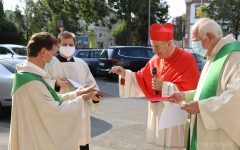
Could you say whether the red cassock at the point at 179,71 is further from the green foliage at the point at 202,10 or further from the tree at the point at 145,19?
the tree at the point at 145,19

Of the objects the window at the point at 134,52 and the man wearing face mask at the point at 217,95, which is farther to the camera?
the window at the point at 134,52

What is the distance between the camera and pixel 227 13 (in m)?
31.3

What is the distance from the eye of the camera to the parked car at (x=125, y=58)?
19.0 meters

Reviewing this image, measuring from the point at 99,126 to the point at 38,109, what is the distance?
214 inches

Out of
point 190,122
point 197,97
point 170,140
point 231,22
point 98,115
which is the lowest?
point 98,115

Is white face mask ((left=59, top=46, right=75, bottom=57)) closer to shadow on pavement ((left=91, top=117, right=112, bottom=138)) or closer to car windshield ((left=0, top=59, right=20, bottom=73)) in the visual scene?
shadow on pavement ((left=91, top=117, right=112, bottom=138))

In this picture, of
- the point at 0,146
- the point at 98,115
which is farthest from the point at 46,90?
the point at 98,115

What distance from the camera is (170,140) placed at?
4398 millimetres

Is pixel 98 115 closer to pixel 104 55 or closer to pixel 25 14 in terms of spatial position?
pixel 104 55

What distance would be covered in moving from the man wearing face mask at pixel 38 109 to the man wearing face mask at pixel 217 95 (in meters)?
1.18

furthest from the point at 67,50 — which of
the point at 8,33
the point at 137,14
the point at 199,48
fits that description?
the point at 8,33

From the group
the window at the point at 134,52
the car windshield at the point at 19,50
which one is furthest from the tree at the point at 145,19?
the window at the point at 134,52

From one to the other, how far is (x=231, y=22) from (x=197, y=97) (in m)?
29.9

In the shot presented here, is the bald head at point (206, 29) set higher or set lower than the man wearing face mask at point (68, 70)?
higher
